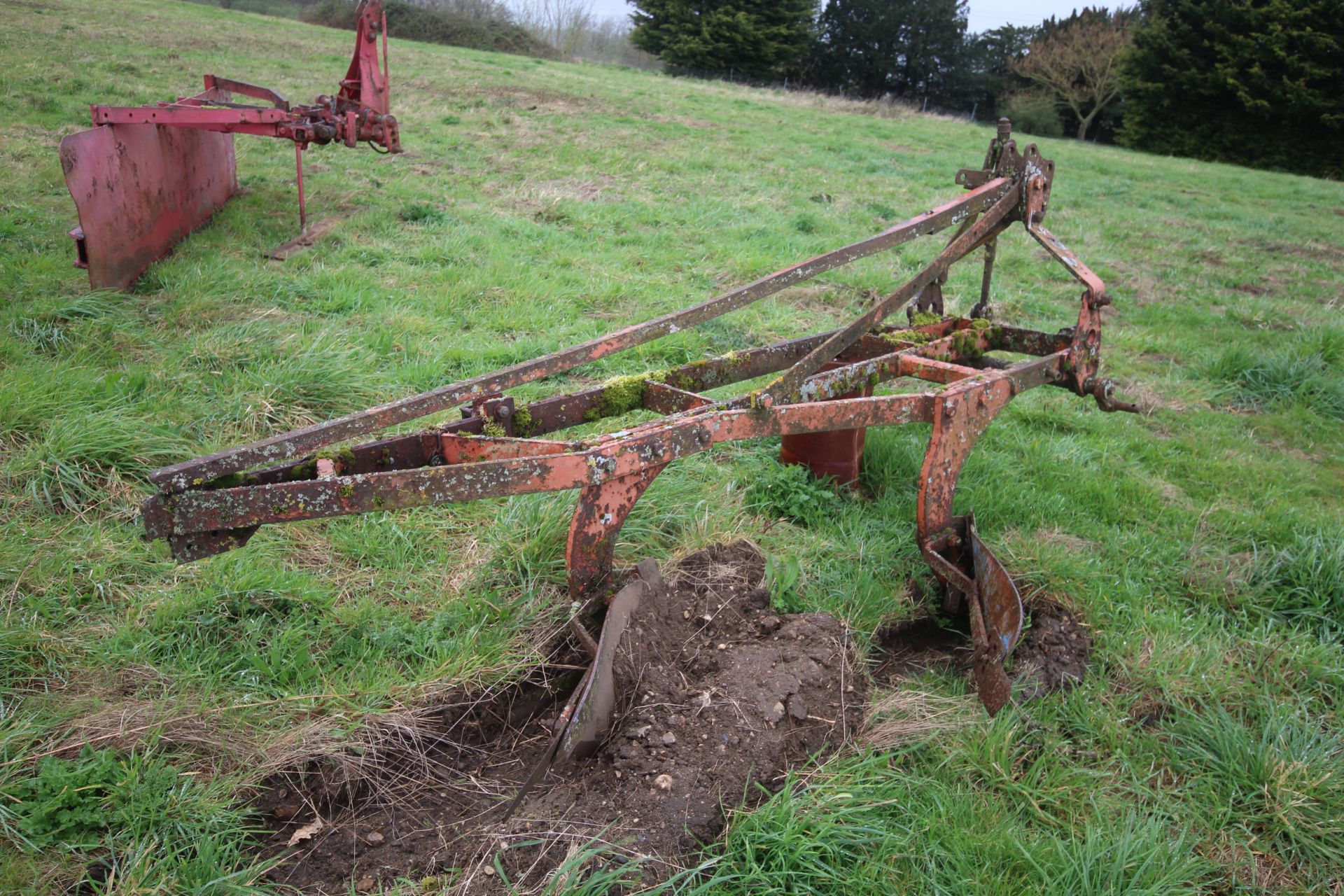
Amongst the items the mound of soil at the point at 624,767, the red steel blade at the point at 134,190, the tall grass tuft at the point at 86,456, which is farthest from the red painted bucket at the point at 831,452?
the red steel blade at the point at 134,190

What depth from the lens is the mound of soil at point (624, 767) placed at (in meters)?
2.07

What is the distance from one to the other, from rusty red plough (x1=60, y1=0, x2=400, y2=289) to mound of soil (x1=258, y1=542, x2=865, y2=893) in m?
4.25

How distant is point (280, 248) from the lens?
6355 mm

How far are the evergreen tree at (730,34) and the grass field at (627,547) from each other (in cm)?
2803

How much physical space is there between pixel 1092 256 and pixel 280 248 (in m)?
7.74

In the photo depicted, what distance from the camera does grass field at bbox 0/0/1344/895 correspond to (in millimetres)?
2207

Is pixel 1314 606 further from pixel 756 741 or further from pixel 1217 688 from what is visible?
pixel 756 741

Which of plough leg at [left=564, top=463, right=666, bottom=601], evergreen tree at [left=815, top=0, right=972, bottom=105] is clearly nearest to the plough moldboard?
plough leg at [left=564, top=463, right=666, bottom=601]

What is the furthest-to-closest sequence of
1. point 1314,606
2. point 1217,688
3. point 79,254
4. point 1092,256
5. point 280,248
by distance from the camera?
point 1092,256
point 280,248
point 79,254
point 1314,606
point 1217,688

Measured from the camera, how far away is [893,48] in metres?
37.8

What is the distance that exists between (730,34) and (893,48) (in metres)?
9.47

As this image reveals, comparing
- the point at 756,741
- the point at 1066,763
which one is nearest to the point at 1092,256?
the point at 1066,763

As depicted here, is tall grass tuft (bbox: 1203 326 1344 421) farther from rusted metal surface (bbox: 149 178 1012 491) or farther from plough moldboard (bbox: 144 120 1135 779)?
rusted metal surface (bbox: 149 178 1012 491)

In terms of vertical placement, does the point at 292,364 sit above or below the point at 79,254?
below
